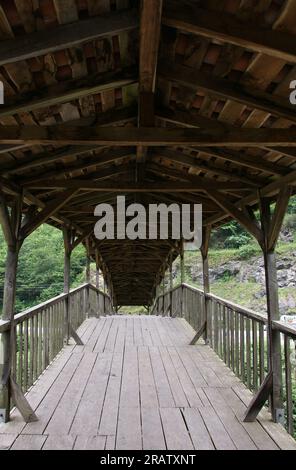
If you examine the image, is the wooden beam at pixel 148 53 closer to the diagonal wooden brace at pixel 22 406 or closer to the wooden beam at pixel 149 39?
the wooden beam at pixel 149 39

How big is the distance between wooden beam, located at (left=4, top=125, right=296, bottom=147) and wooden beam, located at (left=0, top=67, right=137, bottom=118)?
193 millimetres

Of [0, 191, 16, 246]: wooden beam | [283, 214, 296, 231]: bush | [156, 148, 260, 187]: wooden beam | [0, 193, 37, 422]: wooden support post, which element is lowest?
[0, 193, 37, 422]: wooden support post

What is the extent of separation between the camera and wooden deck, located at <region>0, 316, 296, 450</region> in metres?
3.37

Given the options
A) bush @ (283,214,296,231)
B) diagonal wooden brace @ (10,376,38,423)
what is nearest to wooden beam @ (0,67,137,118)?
diagonal wooden brace @ (10,376,38,423)

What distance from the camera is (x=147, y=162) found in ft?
16.7

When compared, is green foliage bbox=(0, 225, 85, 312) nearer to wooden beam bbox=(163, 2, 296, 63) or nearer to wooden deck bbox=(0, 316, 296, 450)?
wooden deck bbox=(0, 316, 296, 450)

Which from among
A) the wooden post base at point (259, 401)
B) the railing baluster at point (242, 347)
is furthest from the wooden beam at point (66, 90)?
the railing baluster at point (242, 347)

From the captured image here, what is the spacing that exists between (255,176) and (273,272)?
1108mm

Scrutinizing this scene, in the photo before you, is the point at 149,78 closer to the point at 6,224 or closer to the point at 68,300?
the point at 6,224

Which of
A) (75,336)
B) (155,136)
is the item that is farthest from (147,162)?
(75,336)

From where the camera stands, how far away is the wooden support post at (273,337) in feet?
12.4

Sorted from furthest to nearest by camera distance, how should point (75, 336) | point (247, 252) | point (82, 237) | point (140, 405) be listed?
point (247, 252)
point (82, 237)
point (75, 336)
point (140, 405)

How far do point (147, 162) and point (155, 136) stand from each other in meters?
2.45

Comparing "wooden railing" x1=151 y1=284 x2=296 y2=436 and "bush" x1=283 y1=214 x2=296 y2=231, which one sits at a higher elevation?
"bush" x1=283 y1=214 x2=296 y2=231
